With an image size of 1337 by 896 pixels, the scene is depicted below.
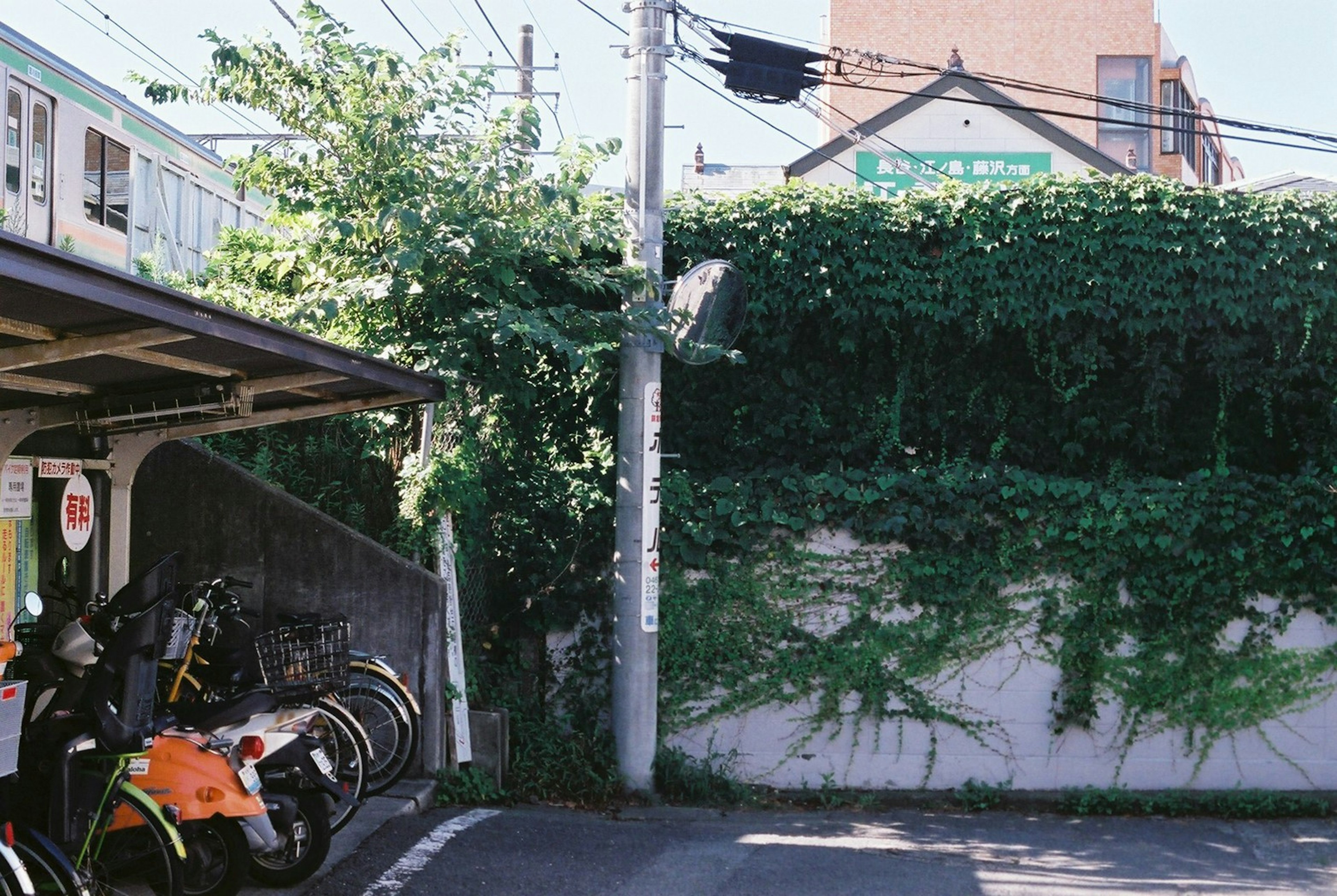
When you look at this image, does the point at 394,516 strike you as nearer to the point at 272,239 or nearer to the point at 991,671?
the point at 272,239

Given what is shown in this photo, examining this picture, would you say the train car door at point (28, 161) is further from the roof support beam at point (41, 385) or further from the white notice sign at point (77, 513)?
the roof support beam at point (41, 385)

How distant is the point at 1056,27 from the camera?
1369 inches

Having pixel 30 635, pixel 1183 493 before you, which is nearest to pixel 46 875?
pixel 30 635

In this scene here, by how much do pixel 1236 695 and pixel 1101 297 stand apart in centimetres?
284

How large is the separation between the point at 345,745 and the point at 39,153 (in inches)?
289

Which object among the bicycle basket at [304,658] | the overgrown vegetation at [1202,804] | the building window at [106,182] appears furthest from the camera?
the building window at [106,182]

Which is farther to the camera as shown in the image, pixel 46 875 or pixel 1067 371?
pixel 1067 371

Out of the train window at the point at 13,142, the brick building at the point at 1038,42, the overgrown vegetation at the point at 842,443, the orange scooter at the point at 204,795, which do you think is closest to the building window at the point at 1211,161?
the brick building at the point at 1038,42

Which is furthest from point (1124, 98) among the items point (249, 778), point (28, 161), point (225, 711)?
point (249, 778)

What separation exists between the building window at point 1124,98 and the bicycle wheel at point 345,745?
2987cm

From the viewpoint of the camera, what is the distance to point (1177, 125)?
33312 mm

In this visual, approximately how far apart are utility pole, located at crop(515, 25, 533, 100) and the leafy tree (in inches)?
361

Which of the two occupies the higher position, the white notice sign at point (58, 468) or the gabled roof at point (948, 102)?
the gabled roof at point (948, 102)

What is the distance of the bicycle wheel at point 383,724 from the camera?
23.6 ft
